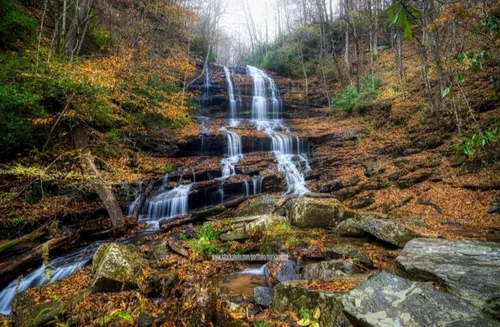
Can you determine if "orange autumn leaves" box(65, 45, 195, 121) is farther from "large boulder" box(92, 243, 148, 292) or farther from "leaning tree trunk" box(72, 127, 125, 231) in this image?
"large boulder" box(92, 243, 148, 292)

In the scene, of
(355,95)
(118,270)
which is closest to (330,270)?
(118,270)

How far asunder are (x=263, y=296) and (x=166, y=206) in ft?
25.9

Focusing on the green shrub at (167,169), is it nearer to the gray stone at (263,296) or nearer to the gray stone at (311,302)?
the gray stone at (263,296)

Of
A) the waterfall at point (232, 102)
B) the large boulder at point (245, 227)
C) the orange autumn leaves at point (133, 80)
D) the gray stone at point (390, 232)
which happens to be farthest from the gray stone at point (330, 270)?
the waterfall at point (232, 102)

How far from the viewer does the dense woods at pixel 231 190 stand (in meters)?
Result: 2.83

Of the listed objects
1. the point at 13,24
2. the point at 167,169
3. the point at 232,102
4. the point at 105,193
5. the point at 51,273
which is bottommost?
the point at 51,273

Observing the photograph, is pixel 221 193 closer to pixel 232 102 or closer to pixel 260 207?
pixel 260 207

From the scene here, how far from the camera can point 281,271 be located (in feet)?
15.7

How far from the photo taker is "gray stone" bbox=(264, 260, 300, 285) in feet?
15.2

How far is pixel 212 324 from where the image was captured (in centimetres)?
246

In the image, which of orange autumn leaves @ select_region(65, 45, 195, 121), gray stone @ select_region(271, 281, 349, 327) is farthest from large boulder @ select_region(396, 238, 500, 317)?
orange autumn leaves @ select_region(65, 45, 195, 121)

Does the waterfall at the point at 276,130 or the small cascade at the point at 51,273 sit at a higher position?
the waterfall at the point at 276,130

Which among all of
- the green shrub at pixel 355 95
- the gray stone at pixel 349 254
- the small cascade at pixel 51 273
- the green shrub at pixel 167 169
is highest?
the green shrub at pixel 355 95

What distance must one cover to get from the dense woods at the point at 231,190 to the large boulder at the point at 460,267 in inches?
1.0
